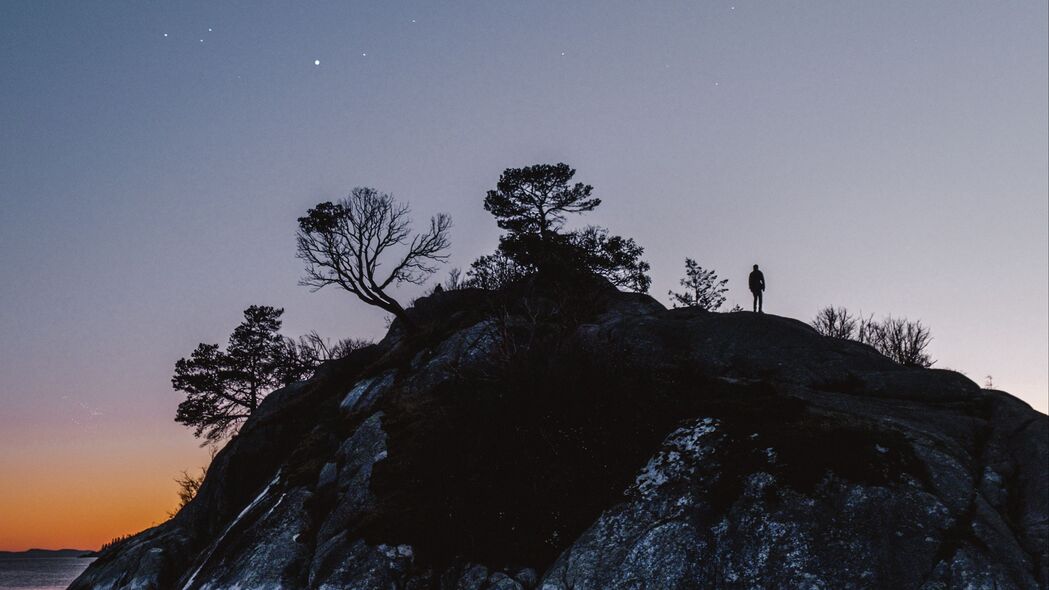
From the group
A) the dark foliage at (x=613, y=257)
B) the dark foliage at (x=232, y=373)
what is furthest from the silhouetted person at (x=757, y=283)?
the dark foliage at (x=232, y=373)

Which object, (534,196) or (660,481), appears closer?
(660,481)

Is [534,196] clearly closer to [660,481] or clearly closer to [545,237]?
[545,237]

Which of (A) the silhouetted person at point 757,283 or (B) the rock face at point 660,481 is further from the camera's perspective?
(A) the silhouetted person at point 757,283

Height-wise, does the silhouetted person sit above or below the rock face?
above

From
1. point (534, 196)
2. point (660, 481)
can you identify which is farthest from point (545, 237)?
point (660, 481)

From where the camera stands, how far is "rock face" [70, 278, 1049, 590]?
10570 mm

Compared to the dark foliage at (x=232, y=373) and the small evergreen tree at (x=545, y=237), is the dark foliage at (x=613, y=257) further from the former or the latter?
the dark foliage at (x=232, y=373)

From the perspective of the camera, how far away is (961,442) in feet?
43.6

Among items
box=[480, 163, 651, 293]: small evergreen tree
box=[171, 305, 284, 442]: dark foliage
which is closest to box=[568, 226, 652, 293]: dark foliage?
box=[480, 163, 651, 293]: small evergreen tree

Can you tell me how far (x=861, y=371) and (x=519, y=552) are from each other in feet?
35.1

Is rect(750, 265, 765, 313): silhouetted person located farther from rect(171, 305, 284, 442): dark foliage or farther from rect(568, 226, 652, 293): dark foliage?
rect(171, 305, 284, 442): dark foliage

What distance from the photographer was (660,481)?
12742mm

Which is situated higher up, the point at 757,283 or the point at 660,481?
the point at 757,283

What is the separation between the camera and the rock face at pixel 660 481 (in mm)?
10570
